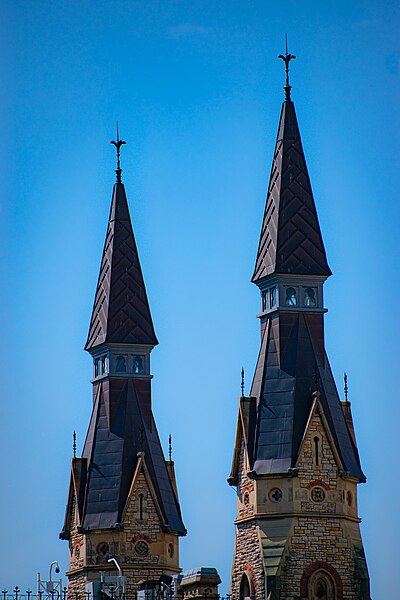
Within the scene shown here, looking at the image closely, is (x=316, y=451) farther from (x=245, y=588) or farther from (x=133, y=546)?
(x=133, y=546)

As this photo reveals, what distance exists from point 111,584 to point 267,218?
15.7m

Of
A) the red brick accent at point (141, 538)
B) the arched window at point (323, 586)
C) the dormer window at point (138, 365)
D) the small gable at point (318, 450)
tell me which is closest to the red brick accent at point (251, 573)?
the arched window at point (323, 586)

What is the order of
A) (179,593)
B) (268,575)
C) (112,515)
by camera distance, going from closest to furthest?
(179,593)
(268,575)
(112,515)

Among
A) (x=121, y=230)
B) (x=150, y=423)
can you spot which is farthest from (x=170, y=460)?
(x=121, y=230)

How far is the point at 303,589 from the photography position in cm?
9181

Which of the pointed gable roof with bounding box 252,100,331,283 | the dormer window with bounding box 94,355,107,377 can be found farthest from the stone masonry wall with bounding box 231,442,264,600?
the dormer window with bounding box 94,355,107,377

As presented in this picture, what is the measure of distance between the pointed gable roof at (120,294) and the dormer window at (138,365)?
746 millimetres

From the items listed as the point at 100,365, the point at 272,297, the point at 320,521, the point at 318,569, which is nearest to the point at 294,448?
the point at 320,521

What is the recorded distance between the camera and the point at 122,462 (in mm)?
101250

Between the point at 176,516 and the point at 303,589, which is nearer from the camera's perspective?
the point at 303,589

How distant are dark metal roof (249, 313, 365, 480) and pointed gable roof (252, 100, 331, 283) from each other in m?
2.04

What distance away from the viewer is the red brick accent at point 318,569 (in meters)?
91.8

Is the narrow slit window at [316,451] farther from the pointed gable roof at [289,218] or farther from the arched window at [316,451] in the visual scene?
the pointed gable roof at [289,218]

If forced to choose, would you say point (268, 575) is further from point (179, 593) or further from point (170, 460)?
point (170, 460)
